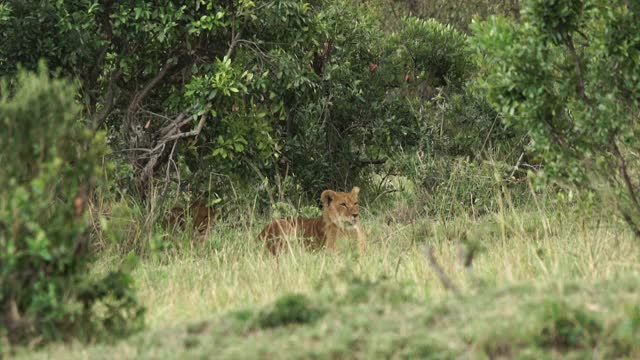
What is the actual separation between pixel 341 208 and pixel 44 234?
198 inches

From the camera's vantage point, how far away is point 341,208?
984 centimetres

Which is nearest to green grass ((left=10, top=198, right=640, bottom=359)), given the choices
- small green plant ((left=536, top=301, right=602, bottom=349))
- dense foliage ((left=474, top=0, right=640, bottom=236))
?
small green plant ((left=536, top=301, right=602, bottom=349))

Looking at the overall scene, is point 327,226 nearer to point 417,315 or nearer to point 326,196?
point 326,196

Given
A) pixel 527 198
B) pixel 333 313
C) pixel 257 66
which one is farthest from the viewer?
pixel 527 198

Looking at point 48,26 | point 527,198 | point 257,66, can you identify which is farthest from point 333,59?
point 48,26

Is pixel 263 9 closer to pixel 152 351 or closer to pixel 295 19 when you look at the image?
pixel 295 19

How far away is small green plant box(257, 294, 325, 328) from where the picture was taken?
5.05 m

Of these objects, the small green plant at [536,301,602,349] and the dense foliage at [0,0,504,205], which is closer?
the small green plant at [536,301,602,349]

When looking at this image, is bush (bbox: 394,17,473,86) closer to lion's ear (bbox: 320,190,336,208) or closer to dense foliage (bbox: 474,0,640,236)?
lion's ear (bbox: 320,190,336,208)

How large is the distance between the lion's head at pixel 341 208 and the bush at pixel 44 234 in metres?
4.29

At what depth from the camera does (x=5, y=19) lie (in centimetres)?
913

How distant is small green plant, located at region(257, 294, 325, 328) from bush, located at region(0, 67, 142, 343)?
0.80m

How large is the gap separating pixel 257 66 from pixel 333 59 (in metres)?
2.13

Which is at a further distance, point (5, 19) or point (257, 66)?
point (257, 66)
